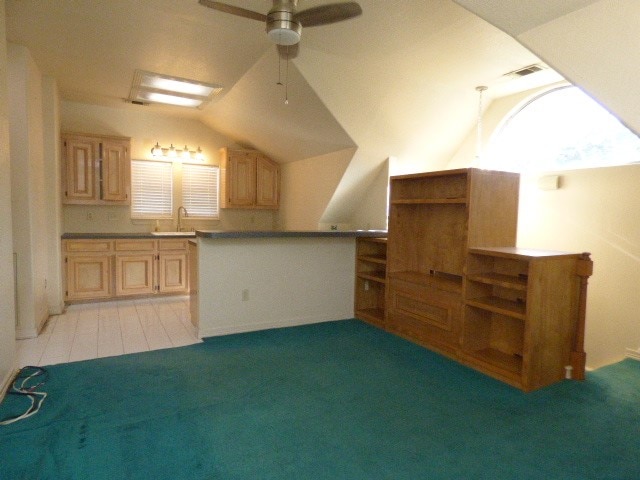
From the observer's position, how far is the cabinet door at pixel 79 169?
5.11m

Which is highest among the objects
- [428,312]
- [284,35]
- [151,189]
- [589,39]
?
[284,35]

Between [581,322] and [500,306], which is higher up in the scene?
[500,306]

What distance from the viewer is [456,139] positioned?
514 centimetres

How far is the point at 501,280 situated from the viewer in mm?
3061

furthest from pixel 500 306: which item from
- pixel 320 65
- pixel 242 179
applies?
pixel 242 179

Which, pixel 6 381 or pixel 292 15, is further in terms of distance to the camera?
pixel 6 381

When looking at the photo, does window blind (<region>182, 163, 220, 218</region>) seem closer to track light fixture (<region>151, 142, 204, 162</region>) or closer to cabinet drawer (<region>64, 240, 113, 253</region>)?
track light fixture (<region>151, 142, 204, 162</region>)

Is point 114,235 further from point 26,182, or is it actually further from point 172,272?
point 26,182

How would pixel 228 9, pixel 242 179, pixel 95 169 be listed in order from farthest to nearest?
pixel 242 179, pixel 95 169, pixel 228 9

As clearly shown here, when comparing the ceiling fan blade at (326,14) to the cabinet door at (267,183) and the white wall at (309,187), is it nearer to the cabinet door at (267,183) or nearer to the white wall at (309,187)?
the white wall at (309,187)

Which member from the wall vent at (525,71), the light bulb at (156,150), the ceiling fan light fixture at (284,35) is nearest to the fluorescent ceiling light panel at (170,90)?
the light bulb at (156,150)

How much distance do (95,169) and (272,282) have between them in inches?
121

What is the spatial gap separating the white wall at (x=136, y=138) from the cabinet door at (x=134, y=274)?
2.37 ft

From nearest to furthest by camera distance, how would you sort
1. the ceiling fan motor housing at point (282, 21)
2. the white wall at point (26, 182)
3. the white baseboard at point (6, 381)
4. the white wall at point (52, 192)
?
the ceiling fan motor housing at point (282, 21) < the white baseboard at point (6, 381) < the white wall at point (26, 182) < the white wall at point (52, 192)
